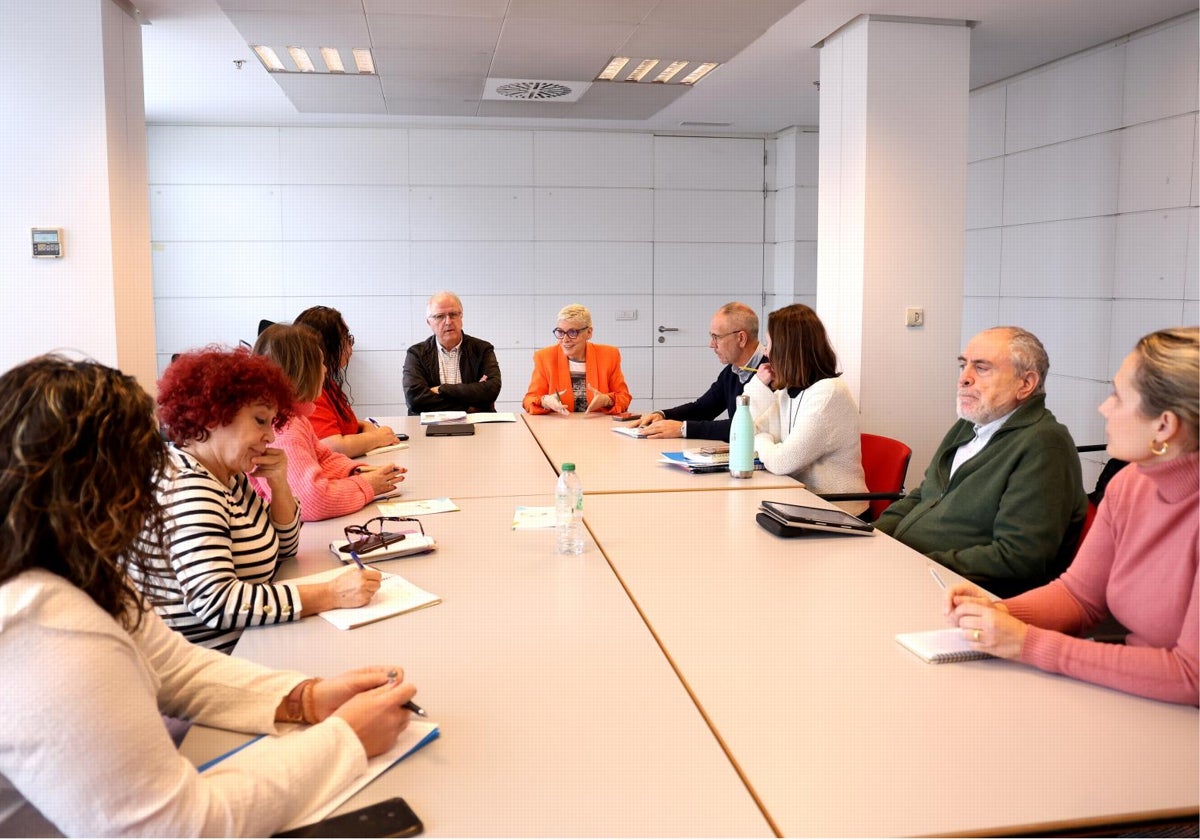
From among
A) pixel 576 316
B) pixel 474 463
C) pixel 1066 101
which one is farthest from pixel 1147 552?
pixel 1066 101

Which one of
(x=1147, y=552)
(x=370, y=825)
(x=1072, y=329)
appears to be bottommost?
(x=370, y=825)

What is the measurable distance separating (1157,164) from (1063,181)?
692mm

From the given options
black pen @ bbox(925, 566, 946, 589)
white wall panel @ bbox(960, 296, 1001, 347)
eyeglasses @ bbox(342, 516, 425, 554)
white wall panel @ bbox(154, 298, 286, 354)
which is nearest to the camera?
black pen @ bbox(925, 566, 946, 589)

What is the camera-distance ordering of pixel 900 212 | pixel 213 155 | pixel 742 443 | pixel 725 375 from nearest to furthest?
pixel 742 443
pixel 725 375
pixel 900 212
pixel 213 155

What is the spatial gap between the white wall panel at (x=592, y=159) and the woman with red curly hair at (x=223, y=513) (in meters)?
6.05

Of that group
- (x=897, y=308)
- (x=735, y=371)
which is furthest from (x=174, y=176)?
(x=897, y=308)

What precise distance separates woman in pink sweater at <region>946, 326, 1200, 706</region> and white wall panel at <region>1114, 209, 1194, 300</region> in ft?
12.2

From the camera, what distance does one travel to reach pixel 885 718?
1.46m

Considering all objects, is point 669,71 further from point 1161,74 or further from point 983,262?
point 1161,74

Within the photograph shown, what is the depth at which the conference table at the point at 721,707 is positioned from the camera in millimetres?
1217

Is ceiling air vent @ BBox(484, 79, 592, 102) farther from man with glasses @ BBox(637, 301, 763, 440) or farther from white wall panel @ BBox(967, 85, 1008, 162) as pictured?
white wall panel @ BBox(967, 85, 1008, 162)

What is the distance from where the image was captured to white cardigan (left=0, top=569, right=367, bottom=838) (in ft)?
3.37

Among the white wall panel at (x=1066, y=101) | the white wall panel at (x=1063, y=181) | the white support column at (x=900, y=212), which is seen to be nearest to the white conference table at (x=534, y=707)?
the white support column at (x=900, y=212)

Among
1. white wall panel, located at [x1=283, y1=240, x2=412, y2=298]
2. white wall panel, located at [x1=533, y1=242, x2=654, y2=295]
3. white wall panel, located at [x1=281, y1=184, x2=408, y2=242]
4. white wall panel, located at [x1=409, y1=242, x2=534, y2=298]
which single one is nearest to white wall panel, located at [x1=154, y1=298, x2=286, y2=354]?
white wall panel, located at [x1=283, y1=240, x2=412, y2=298]
